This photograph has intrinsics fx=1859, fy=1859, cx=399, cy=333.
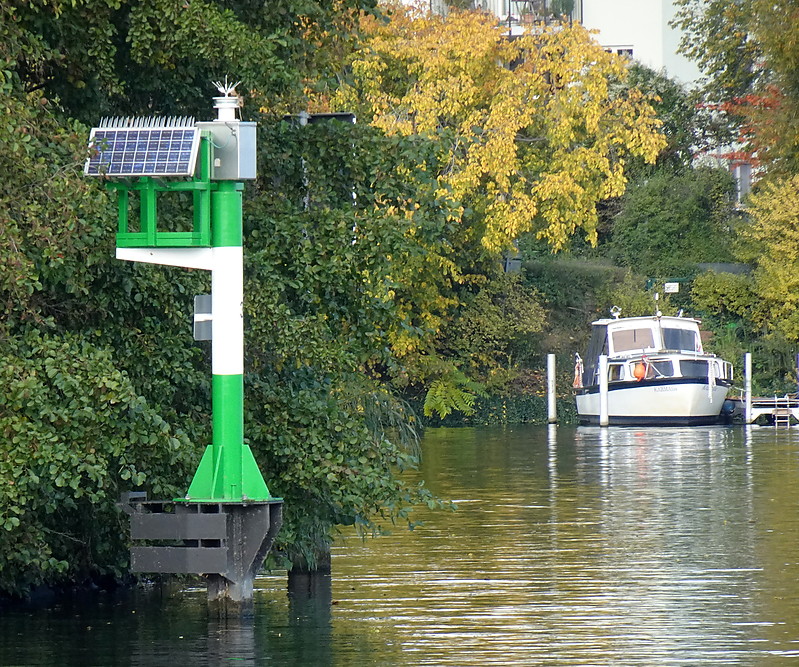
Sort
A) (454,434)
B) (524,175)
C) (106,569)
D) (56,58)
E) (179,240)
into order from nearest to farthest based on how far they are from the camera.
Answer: (179,240) < (56,58) < (106,569) < (454,434) < (524,175)

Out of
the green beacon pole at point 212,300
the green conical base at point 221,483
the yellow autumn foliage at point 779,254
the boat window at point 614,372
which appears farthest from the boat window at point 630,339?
the green conical base at point 221,483

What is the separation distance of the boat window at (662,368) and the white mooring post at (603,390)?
4.11 ft

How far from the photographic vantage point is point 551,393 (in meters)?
48.7

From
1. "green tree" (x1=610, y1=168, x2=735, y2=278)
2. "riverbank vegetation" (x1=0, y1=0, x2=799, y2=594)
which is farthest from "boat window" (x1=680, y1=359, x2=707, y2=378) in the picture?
"riverbank vegetation" (x1=0, y1=0, x2=799, y2=594)

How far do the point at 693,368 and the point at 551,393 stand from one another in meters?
3.99

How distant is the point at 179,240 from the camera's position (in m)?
14.0

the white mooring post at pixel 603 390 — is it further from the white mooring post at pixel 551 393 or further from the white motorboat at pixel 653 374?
the white mooring post at pixel 551 393

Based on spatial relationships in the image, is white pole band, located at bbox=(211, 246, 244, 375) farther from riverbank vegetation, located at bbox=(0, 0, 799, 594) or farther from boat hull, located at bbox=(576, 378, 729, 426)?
boat hull, located at bbox=(576, 378, 729, 426)

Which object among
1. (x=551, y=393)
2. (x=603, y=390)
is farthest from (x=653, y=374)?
(x=551, y=393)

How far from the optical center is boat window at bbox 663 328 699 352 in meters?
48.2

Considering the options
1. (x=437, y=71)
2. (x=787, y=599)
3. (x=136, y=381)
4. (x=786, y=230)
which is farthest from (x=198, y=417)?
(x=786, y=230)

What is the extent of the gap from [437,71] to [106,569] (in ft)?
105

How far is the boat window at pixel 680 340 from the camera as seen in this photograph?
48219mm

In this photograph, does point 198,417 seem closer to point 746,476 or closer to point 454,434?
point 746,476
